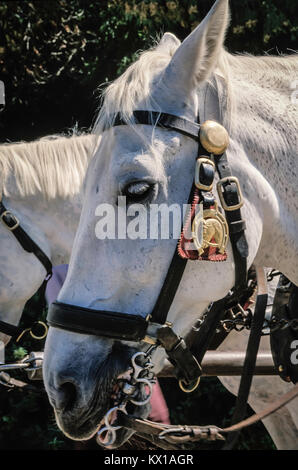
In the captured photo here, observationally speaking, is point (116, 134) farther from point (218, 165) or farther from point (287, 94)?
point (287, 94)

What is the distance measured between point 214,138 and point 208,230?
0.25 meters

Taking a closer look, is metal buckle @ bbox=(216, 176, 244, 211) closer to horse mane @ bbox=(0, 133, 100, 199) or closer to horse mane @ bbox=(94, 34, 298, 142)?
horse mane @ bbox=(94, 34, 298, 142)

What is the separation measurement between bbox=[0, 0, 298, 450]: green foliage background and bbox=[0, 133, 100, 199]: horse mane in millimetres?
1307

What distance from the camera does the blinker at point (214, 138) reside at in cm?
162

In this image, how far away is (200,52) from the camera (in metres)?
1.61

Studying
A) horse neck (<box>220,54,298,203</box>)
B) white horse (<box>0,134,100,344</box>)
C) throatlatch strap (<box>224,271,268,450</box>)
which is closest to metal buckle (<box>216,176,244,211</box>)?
horse neck (<box>220,54,298,203</box>)

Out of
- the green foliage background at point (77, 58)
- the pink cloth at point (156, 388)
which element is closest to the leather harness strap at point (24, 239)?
the pink cloth at point (156, 388)

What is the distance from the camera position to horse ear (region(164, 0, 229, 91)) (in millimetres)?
1577

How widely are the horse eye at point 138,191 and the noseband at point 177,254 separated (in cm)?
11

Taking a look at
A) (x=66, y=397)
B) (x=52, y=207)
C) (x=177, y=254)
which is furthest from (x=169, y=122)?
(x=52, y=207)

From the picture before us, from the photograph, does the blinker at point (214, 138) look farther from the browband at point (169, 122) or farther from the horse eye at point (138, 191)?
the horse eye at point (138, 191)

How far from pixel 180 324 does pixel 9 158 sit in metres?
1.76

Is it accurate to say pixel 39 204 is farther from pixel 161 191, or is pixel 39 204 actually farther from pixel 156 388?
pixel 161 191
